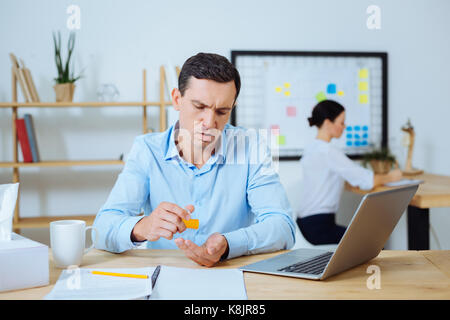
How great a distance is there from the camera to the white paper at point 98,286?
2.61 feet

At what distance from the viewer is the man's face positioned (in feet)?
4.59

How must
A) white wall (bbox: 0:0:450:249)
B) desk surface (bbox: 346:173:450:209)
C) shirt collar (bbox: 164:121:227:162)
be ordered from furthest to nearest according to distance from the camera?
white wall (bbox: 0:0:450:249) < desk surface (bbox: 346:173:450:209) < shirt collar (bbox: 164:121:227:162)

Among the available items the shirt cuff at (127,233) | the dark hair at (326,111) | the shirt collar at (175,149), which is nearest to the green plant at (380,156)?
the dark hair at (326,111)

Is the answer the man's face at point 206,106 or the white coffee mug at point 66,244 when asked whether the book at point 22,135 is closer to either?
the man's face at point 206,106

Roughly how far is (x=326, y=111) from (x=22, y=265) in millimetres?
2264

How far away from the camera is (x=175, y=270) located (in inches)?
39.0

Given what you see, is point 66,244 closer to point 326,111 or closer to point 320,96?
point 326,111

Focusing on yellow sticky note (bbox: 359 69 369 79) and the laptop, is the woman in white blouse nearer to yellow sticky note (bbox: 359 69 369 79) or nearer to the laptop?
yellow sticky note (bbox: 359 69 369 79)

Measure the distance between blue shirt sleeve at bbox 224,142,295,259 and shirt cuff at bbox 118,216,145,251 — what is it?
240 mm

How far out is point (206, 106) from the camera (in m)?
1.40

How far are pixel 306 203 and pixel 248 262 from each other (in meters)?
1.70

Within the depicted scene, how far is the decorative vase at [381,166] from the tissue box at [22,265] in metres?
2.60

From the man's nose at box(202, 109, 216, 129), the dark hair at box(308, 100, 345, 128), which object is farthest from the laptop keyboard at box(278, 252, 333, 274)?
the dark hair at box(308, 100, 345, 128)

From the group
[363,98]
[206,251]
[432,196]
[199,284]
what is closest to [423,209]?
[432,196]
